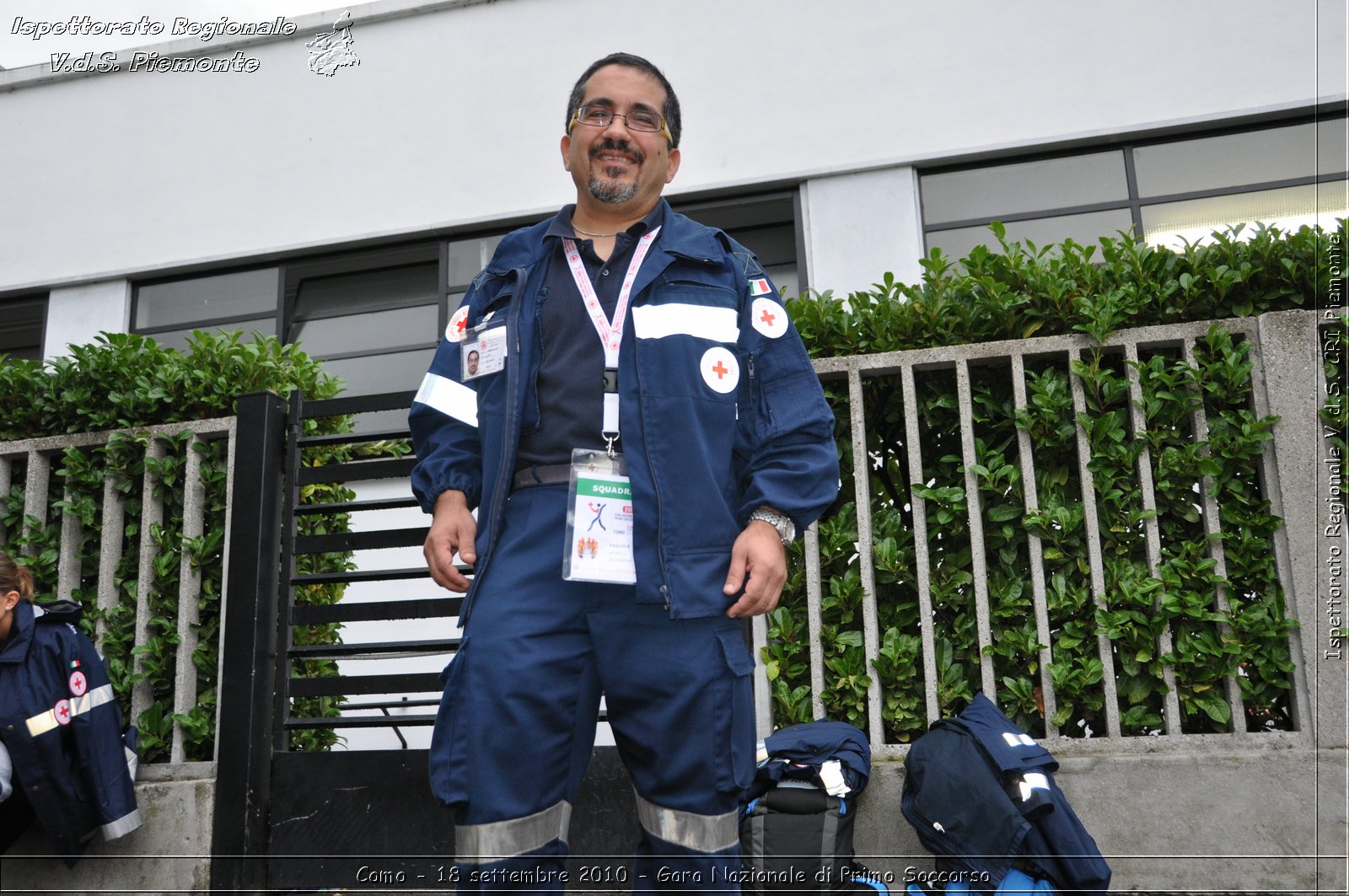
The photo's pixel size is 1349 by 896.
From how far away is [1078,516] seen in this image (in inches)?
147

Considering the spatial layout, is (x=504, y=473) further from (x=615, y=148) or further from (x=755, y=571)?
(x=615, y=148)

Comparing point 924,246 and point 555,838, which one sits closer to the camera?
point 555,838

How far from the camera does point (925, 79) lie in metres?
7.35

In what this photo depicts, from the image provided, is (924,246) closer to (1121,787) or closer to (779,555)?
(1121,787)

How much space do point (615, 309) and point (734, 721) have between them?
104 centimetres

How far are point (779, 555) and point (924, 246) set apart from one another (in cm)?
535

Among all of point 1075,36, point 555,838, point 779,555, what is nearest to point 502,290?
point 779,555

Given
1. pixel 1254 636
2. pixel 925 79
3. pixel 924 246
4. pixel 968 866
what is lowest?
pixel 968 866

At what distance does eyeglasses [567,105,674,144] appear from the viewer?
277cm

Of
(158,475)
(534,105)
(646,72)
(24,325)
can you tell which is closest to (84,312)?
(24,325)

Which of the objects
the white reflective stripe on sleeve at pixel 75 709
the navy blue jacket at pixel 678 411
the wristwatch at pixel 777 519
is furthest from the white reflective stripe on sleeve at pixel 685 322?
the white reflective stripe on sleeve at pixel 75 709

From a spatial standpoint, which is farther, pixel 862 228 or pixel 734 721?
pixel 862 228

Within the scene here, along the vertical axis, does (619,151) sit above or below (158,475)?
above

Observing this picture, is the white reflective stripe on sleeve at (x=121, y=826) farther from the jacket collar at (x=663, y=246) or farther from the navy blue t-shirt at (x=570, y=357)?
the jacket collar at (x=663, y=246)
